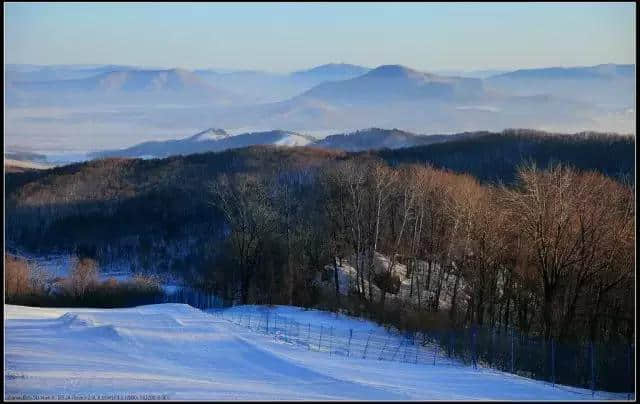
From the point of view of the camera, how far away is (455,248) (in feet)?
119

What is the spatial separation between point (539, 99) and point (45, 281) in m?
40.4

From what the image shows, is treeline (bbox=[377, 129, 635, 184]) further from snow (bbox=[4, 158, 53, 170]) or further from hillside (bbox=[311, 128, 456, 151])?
snow (bbox=[4, 158, 53, 170])

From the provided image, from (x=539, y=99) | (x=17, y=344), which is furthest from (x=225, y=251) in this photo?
(x=17, y=344)

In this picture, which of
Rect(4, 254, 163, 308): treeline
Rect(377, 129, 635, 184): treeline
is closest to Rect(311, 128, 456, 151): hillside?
Rect(377, 129, 635, 184): treeline

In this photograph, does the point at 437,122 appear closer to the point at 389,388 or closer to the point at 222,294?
the point at 222,294

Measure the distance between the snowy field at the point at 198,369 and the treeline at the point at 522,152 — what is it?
158ft

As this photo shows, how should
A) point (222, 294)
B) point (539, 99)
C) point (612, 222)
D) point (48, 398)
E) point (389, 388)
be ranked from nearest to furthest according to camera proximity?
point (48, 398), point (389, 388), point (612, 222), point (222, 294), point (539, 99)

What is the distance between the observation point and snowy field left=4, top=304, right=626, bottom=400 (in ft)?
47.4

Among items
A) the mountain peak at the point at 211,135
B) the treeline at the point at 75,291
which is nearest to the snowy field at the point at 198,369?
the treeline at the point at 75,291

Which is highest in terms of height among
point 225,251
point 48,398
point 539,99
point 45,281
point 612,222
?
point 539,99

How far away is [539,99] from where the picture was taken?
5528cm

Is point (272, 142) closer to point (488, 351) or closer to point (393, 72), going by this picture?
point (393, 72)

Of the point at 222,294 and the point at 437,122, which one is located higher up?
the point at 437,122

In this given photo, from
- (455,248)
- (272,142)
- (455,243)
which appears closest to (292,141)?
(272,142)
